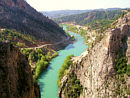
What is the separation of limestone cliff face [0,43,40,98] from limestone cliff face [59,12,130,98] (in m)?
12.9

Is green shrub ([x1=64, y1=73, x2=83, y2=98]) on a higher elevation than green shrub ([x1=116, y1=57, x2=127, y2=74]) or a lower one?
lower

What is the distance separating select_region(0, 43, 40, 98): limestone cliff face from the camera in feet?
33.6

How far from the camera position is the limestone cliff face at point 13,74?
33.6 ft

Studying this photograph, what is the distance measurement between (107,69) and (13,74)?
15966 millimetres

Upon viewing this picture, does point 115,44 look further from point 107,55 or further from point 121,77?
point 121,77

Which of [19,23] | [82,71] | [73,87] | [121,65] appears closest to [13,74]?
[121,65]

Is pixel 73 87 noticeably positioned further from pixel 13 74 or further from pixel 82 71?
pixel 13 74

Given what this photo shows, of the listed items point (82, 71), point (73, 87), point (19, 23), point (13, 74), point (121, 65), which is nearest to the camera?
point (13, 74)

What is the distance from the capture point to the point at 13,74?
11.2 meters

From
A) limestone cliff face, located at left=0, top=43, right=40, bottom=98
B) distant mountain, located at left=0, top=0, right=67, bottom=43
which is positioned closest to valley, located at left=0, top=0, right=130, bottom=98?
limestone cliff face, located at left=0, top=43, right=40, bottom=98

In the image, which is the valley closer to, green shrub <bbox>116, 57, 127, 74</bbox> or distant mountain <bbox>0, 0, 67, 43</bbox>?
green shrub <bbox>116, 57, 127, 74</bbox>

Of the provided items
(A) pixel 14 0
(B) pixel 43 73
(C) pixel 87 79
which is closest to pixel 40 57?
(B) pixel 43 73

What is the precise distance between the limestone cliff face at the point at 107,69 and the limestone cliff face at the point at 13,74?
12943 millimetres

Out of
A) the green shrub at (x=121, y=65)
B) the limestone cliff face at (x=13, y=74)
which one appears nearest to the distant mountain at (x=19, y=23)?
the green shrub at (x=121, y=65)
